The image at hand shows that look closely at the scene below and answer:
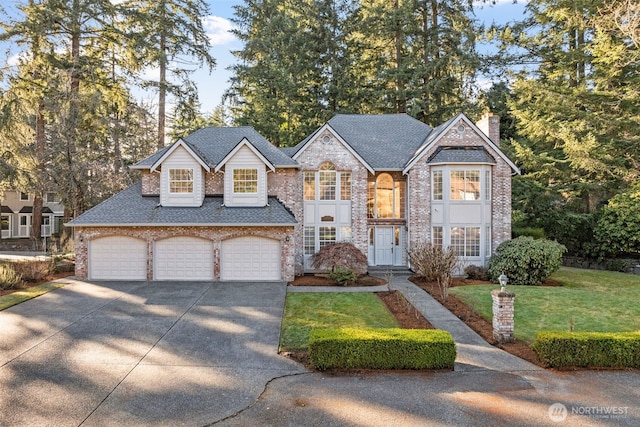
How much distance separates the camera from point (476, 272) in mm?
17594

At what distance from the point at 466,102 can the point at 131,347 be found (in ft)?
100

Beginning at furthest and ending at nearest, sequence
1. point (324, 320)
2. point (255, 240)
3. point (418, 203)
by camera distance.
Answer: point (418, 203), point (255, 240), point (324, 320)

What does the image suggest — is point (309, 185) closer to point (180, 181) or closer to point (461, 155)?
point (180, 181)

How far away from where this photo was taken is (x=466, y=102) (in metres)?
30.9

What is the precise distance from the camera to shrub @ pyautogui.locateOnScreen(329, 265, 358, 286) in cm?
1620

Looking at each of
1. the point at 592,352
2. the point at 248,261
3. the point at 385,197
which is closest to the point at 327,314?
the point at 248,261

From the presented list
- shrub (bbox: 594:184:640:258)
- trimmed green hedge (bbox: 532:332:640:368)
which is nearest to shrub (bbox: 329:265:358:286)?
trimmed green hedge (bbox: 532:332:640:368)

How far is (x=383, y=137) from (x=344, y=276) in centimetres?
961

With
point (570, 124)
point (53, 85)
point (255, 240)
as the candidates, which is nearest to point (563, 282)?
point (570, 124)

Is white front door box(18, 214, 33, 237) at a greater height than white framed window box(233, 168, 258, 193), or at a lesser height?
lesser

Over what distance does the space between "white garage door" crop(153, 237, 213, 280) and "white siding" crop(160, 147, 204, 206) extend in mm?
1999

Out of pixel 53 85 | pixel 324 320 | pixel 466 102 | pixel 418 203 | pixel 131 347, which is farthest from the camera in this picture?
pixel 466 102

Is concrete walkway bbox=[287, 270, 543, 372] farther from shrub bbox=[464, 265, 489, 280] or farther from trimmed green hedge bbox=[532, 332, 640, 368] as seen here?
shrub bbox=[464, 265, 489, 280]

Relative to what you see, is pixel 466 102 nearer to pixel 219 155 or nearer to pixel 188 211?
pixel 219 155
